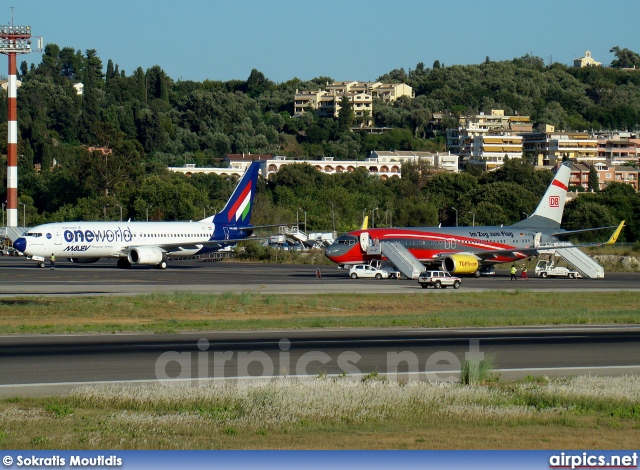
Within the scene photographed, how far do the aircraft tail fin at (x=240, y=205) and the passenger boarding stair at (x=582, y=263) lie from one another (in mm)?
26331

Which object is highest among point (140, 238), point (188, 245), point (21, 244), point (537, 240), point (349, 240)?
point (349, 240)

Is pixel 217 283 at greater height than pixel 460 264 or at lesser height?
lesser

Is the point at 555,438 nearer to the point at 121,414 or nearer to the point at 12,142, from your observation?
the point at 121,414

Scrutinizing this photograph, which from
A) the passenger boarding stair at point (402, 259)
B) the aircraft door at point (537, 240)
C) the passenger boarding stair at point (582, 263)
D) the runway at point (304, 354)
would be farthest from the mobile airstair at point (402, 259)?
the runway at point (304, 354)

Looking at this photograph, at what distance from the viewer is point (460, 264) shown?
63.1 m

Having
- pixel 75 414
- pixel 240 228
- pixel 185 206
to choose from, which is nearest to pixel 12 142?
pixel 240 228

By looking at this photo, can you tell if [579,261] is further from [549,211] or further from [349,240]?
[349,240]

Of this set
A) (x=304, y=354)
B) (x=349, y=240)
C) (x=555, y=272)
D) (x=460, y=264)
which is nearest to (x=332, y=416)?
(x=304, y=354)

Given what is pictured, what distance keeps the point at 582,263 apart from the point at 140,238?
3224 centimetres

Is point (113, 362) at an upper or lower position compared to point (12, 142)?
lower

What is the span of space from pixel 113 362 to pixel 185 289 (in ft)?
86.4

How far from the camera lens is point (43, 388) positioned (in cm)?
1859

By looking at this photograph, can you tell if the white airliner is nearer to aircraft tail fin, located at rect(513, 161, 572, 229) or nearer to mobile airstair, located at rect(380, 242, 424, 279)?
mobile airstair, located at rect(380, 242, 424, 279)

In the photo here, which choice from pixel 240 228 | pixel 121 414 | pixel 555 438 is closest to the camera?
pixel 555 438
